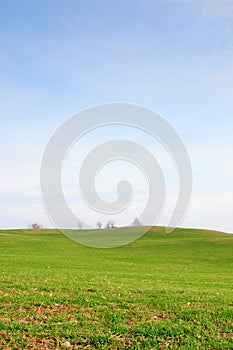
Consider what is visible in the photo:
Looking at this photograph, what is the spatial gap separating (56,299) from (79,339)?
3.13 metres

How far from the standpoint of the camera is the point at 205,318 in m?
10.8

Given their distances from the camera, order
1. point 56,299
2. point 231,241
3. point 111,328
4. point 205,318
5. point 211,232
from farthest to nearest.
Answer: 1. point 211,232
2. point 231,241
3. point 56,299
4. point 205,318
5. point 111,328

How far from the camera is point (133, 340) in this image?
905 cm

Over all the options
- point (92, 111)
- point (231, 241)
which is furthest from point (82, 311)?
point (231, 241)

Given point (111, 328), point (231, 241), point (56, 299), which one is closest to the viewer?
point (111, 328)

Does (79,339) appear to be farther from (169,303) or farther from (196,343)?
(169,303)

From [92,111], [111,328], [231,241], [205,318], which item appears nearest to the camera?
[111,328]

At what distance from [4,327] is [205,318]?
A: 17.3 ft

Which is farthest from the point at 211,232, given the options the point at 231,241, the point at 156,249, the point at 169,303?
the point at 169,303

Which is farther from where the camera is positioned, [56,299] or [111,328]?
[56,299]

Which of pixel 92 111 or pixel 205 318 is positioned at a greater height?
pixel 92 111

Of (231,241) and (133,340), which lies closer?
(133,340)

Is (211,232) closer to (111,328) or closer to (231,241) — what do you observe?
(231,241)

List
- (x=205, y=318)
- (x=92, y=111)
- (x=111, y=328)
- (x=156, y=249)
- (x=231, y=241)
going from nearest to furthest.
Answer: (x=111, y=328) → (x=205, y=318) → (x=92, y=111) → (x=156, y=249) → (x=231, y=241)
